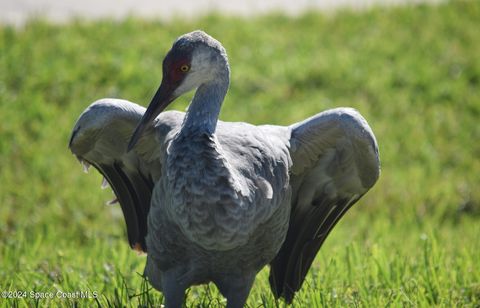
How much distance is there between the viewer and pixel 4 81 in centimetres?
734

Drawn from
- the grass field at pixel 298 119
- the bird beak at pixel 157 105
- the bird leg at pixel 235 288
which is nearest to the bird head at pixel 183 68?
the bird beak at pixel 157 105

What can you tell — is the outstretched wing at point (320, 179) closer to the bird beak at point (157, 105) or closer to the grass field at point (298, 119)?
the grass field at point (298, 119)

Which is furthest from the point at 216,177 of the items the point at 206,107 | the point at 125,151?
the point at 125,151

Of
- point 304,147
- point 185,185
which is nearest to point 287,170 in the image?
point 304,147

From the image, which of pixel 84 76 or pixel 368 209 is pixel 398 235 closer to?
pixel 368 209

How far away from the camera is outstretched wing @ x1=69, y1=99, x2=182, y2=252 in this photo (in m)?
4.09

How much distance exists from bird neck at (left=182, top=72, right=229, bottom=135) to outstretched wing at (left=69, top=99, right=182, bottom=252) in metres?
0.34

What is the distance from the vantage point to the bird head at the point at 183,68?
3680mm

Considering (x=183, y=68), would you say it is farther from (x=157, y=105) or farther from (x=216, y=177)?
(x=216, y=177)

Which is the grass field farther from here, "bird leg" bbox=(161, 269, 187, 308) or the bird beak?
the bird beak

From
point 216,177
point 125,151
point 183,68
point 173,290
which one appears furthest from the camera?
point 125,151

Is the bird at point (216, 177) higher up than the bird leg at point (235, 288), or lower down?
higher up

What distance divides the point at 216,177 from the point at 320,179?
1.00m

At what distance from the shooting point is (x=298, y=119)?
7.41 m
